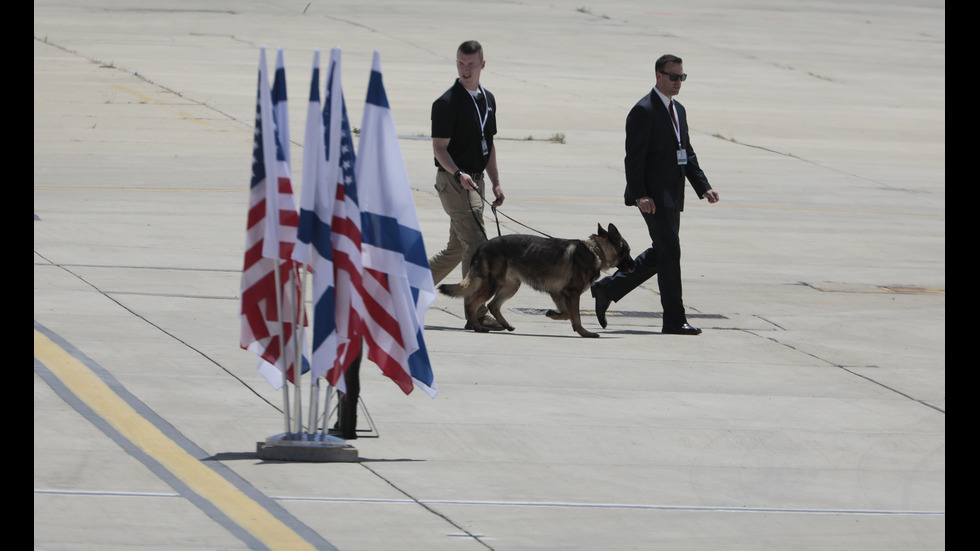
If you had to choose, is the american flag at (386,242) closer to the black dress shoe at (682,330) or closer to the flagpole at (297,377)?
the flagpole at (297,377)

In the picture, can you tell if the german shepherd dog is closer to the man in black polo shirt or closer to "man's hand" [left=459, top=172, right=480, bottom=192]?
the man in black polo shirt

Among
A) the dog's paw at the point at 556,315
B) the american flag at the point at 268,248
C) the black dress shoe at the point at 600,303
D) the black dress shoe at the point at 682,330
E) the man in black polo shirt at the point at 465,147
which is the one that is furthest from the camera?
the black dress shoe at the point at 600,303

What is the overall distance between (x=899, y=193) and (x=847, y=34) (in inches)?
1018

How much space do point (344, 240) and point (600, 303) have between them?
460 centimetres

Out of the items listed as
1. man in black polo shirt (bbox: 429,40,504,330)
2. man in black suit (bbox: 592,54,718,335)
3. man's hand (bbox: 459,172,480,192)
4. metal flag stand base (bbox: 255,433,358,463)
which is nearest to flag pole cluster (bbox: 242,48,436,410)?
metal flag stand base (bbox: 255,433,358,463)

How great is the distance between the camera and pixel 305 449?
6988 mm

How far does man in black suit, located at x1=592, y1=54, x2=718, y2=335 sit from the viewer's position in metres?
10.9

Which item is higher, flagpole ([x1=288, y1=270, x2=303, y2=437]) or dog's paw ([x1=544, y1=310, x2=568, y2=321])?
flagpole ([x1=288, y1=270, x2=303, y2=437])

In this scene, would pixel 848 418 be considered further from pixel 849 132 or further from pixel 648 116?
pixel 849 132

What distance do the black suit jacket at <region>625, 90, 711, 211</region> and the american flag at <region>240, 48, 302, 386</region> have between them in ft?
14.4

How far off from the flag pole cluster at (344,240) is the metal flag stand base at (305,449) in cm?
30

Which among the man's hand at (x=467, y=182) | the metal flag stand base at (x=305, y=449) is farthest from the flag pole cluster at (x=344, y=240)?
the man's hand at (x=467, y=182)

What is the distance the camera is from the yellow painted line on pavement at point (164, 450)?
5.95m

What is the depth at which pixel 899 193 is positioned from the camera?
66.2 feet
